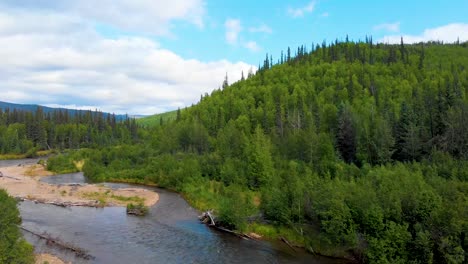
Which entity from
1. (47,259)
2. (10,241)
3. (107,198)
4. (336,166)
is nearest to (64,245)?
(47,259)

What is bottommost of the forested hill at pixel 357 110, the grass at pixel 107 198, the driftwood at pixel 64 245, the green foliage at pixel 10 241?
the grass at pixel 107 198

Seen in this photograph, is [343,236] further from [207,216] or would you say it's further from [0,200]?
[0,200]

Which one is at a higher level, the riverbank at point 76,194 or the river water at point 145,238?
the riverbank at point 76,194

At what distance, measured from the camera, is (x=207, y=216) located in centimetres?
5522

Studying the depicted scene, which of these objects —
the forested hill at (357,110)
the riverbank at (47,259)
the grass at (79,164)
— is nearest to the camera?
the riverbank at (47,259)

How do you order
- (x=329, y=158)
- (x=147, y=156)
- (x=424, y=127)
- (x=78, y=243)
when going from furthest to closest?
(x=147, y=156)
(x=424, y=127)
(x=329, y=158)
(x=78, y=243)

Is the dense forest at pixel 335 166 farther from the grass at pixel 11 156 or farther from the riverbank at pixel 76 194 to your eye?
the grass at pixel 11 156

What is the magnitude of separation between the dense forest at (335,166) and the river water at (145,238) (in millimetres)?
3588

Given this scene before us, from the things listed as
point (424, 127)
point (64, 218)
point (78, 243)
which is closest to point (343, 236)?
point (78, 243)

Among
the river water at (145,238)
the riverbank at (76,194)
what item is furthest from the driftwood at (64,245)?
the riverbank at (76,194)

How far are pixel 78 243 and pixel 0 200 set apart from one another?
32.7 feet

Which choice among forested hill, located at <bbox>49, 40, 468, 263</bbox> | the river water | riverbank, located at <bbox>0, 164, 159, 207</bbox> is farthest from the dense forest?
riverbank, located at <bbox>0, 164, 159, 207</bbox>

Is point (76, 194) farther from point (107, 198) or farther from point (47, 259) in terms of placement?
point (47, 259)

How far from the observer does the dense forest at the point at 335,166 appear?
125ft
